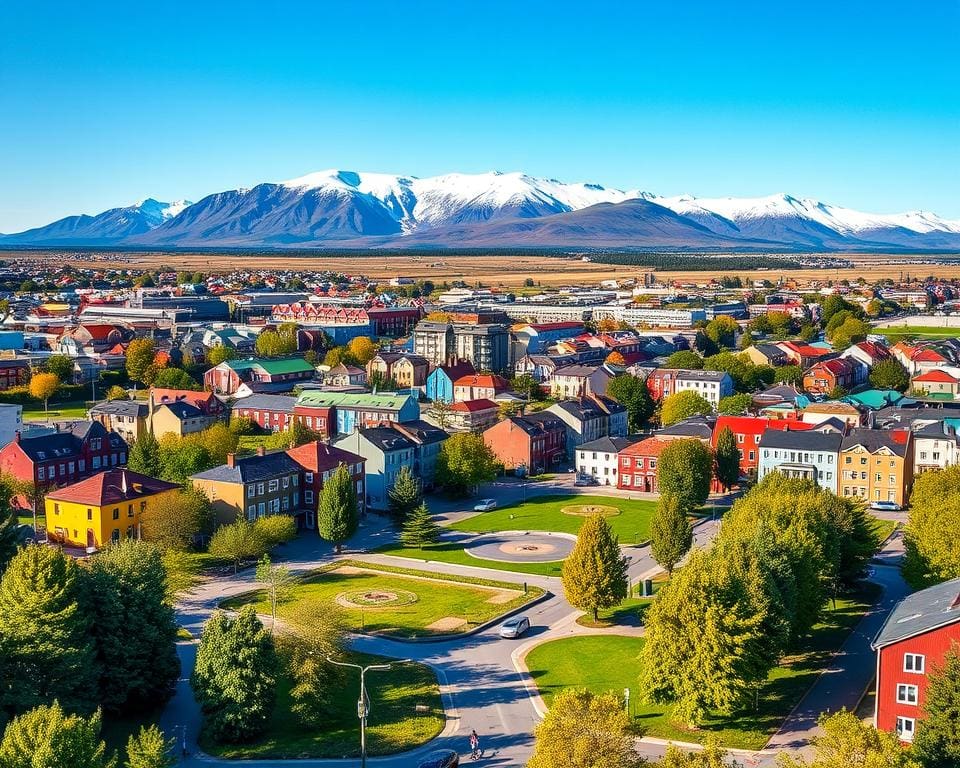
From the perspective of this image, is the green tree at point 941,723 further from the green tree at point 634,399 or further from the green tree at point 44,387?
the green tree at point 44,387

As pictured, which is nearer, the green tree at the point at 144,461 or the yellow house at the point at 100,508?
the yellow house at the point at 100,508

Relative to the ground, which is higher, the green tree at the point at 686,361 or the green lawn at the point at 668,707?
the green tree at the point at 686,361

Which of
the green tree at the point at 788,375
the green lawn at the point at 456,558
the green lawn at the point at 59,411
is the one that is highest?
the green tree at the point at 788,375

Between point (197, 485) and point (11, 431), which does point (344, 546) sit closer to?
point (197, 485)

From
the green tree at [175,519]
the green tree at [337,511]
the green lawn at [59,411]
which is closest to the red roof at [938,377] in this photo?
the green tree at [337,511]

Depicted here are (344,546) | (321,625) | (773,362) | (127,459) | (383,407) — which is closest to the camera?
(321,625)

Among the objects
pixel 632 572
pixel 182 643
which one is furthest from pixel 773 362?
pixel 182 643

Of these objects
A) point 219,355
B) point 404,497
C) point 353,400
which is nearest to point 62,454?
point 404,497
